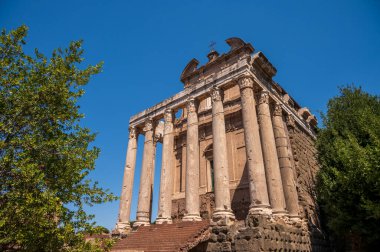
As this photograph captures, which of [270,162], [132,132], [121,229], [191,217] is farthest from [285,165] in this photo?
[132,132]

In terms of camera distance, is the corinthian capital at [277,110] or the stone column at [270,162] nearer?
the stone column at [270,162]

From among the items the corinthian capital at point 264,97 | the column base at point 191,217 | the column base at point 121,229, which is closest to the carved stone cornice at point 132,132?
the column base at point 121,229

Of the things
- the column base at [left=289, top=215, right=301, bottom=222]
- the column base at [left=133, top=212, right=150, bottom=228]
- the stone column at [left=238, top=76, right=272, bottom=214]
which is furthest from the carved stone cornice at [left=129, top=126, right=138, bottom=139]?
the column base at [left=289, top=215, right=301, bottom=222]

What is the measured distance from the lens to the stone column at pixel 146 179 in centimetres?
1823

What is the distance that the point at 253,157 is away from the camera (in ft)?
46.1

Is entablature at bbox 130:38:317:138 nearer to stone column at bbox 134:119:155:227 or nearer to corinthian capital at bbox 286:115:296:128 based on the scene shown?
corinthian capital at bbox 286:115:296:128

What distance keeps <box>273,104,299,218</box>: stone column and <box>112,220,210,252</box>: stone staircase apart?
5204 millimetres

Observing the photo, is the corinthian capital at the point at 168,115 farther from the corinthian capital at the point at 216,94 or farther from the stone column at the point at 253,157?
the stone column at the point at 253,157

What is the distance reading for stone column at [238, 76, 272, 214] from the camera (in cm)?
1316

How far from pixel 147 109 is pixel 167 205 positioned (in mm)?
8390

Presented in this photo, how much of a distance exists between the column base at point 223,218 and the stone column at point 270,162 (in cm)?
255

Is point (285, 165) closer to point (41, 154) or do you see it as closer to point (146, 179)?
point (146, 179)

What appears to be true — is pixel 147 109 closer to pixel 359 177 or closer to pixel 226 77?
pixel 226 77

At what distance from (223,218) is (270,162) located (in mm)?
4495
